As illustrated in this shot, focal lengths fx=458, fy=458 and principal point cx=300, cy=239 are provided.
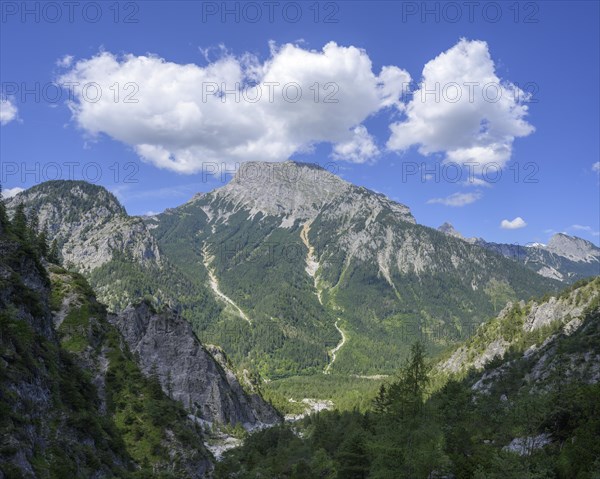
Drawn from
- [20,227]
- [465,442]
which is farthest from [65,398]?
[465,442]

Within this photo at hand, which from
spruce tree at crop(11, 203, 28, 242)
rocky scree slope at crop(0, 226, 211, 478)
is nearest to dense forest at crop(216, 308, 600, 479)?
rocky scree slope at crop(0, 226, 211, 478)

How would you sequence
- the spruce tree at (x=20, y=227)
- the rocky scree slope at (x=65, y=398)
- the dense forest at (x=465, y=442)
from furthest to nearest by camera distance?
the spruce tree at (x=20, y=227) < the rocky scree slope at (x=65, y=398) < the dense forest at (x=465, y=442)

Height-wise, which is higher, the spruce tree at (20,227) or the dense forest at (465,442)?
the spruce tree at (20,227)

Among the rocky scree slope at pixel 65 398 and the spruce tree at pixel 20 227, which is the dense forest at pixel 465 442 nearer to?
the rocky scree slope at pixel 65 398

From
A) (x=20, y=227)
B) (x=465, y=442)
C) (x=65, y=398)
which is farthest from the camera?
(x=20, y=227)

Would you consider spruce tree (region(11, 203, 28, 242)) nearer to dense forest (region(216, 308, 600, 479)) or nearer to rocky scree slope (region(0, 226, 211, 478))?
rocky scree slope (region(0, 226, 211, 478))

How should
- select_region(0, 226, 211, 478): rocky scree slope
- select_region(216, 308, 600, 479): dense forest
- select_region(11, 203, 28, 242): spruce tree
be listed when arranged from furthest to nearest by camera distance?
select_region(11, 203, 28, 242): spruce tree
select_region(0, 226, 211, 478): rocky scree slope
select_region(216, 308, 600, 479): dense forest

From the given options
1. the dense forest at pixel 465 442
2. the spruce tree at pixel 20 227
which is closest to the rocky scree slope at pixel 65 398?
the spruce tree at pixel 20 227

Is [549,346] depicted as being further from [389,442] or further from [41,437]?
[41,437]

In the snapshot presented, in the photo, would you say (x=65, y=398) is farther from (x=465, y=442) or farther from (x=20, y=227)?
(x=465, y=442)

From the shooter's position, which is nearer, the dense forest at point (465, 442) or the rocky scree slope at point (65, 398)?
the dense forest at point (465, 442)

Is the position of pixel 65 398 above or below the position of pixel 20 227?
below

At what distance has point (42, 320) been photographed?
68.2 m

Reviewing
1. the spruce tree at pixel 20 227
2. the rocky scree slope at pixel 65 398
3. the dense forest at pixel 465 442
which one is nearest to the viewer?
the dense forest at pixel 465 442
